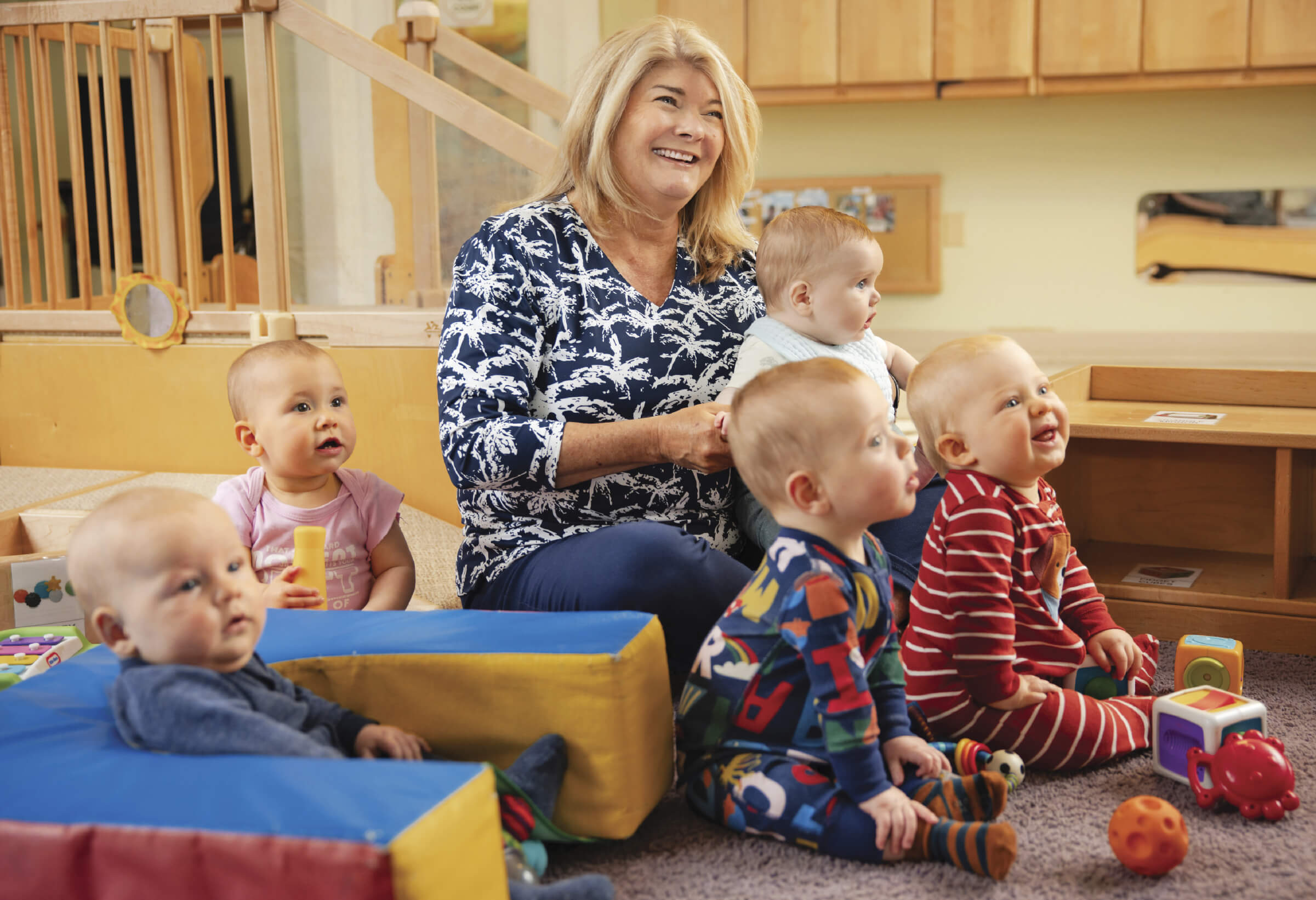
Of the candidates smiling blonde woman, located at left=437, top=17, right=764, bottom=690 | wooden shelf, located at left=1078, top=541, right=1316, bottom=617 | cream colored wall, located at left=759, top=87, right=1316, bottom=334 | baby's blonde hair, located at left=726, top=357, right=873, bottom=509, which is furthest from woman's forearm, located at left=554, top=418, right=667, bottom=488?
cream colored wall, located at left=759, top=87, right=1316, bottom=334

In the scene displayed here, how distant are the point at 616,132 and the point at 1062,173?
109 inches

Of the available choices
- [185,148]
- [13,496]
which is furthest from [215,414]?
[185,148]

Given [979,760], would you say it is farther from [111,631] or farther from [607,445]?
[111,631]

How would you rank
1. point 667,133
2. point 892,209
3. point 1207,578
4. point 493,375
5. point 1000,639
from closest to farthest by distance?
1. point 1000,639
2. point 493,375
3. point 667,133
4. point 1207,578
5. point 892,209

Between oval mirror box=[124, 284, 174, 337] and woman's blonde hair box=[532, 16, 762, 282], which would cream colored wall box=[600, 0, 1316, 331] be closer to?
oval mirror box=[124, 284, 174, 337]

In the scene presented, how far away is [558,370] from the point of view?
1641mm

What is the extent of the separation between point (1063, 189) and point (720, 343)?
272 cm

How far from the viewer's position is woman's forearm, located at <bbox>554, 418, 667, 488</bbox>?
1.49m

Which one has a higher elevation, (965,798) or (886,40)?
(886,40)

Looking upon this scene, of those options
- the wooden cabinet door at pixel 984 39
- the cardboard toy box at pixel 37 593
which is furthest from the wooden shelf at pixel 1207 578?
the wooden cabinet door at pixel 984 39

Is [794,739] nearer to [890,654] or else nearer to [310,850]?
[890,654]

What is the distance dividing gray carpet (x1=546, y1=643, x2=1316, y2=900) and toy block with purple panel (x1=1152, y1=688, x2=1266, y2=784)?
0.03 meters

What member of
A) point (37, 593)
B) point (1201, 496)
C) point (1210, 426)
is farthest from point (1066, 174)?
point (37, 593)

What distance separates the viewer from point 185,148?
8.62 ft
